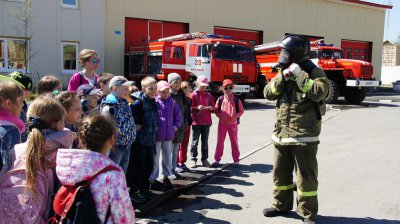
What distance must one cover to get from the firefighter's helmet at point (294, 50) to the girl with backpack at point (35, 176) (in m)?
2.74

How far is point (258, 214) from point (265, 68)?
1632 centimetres

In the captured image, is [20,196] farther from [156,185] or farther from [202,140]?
[202,140]

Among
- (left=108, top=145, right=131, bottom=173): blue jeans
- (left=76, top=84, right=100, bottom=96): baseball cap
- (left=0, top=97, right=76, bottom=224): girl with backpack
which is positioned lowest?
(left=108, top=145, right=131, bottom=173): blue jeans

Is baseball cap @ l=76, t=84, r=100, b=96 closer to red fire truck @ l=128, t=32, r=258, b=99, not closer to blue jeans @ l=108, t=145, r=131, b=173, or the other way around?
blue jeans @ l=108, t=145, r=131, b=173

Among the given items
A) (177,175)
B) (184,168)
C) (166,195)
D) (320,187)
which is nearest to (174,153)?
(177,175)

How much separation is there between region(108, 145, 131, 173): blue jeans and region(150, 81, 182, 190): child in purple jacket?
89 centimetres

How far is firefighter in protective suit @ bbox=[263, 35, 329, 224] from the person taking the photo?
4.44 metres

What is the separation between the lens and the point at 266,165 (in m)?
7.25

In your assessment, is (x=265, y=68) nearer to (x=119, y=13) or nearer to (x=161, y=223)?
(x=119, y=13)

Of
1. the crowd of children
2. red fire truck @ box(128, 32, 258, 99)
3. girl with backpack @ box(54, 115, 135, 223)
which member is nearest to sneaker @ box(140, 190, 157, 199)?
the crowd of children

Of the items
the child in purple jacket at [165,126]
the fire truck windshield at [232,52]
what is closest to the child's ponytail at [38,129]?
the child in purple jacket at [165,126]

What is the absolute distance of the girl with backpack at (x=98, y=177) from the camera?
7.97 ft

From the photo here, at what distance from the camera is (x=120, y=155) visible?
4.67 meters

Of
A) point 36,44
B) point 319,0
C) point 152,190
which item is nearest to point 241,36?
point 319,0
